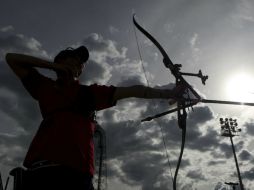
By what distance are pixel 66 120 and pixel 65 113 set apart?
0.08 m

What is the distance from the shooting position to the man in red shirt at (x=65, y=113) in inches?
97.6

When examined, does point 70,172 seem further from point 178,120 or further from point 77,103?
point 178,120

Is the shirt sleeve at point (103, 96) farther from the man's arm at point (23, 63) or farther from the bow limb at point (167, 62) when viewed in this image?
the bow limb at point (167, 62)

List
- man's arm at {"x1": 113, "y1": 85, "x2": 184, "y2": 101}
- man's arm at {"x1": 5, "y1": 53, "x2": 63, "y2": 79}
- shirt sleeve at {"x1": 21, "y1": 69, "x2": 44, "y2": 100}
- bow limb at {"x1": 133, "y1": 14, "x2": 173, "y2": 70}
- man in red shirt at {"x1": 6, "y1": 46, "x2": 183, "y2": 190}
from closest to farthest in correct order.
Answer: man in red shirt at {"x1": 6, "y1": 46, "x2": 183, "y2": 190}
man's arm at {"x1": 5, "y1": 53, "x2": 63, "y2": 79}
man's arm at {"x1": 113, "y1": 85, "x2": 184, "y2": 101}
shirt sleeve at {"x1": 21, "y1": 69, "x2": 44, "y2": 100}
bow limb at {"x1": 133, "y1": 14, "x2": 173, "y2": 70}

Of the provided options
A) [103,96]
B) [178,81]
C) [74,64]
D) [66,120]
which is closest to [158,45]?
[178,81]

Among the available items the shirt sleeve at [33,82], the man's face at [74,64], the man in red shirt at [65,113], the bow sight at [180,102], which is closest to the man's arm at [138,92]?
the man in red shirt at [65,113]

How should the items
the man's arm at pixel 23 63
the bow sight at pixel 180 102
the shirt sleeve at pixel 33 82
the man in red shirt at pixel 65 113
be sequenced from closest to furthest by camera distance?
the man in red shirt at pixel 65 113, the man's arm at pixel 23 63, the shirt sleeve at pixel 33 82, the bow sight at pixel 180 102

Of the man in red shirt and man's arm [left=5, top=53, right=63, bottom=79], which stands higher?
man's arm [left=5, top=53, right=63, bottom=79]

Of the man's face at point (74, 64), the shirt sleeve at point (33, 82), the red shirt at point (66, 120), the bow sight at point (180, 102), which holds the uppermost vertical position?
the bow sight at point (180, 102)

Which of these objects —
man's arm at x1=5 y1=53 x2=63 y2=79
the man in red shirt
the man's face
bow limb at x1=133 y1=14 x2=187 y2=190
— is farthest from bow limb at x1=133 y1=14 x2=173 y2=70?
man's arm at x1=5 y1=53 x2=63 y2=79

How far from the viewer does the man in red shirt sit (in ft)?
8.13

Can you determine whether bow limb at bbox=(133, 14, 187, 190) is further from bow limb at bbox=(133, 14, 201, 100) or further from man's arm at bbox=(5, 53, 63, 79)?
man's arm at bbox=(5, 53, 63, 79)

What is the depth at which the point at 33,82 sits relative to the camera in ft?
9.90

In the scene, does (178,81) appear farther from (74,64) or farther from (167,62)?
(74,64)
